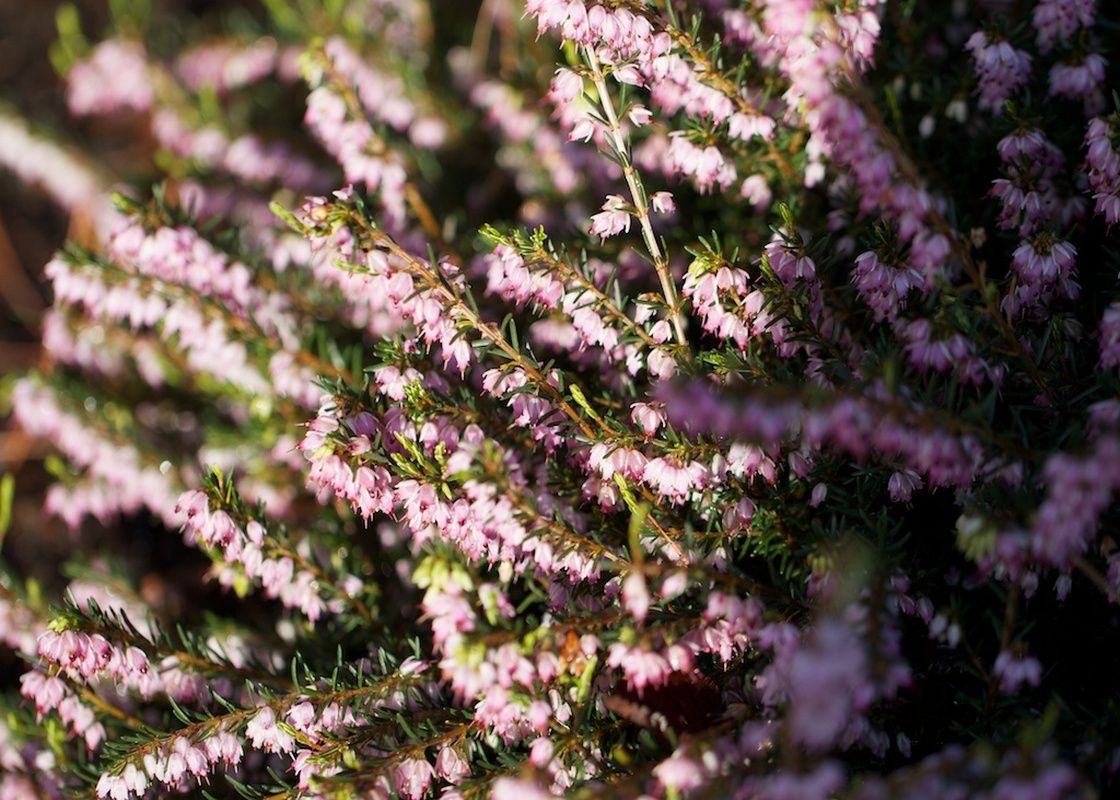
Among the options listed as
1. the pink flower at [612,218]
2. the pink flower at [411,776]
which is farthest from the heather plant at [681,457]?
the pink flower at [612,218]

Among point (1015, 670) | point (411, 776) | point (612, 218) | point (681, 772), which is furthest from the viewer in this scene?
point (612, 218)

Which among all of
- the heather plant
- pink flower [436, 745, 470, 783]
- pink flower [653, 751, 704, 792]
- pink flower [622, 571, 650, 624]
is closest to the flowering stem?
the heather plant

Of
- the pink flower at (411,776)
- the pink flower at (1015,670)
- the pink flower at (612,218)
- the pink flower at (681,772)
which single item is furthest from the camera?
the pink flower at (612,218)

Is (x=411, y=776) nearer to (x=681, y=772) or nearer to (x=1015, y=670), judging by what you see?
(x=681, y=772)

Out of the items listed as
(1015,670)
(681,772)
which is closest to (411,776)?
(681,772)

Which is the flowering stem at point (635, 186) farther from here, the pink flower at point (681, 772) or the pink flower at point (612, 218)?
the pink flower at point (681, 772)

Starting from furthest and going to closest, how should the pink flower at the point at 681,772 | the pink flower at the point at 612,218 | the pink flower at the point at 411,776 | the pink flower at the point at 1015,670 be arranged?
the pink flower at the point at 612,218 < the pink flower at the point at 411,776 < the pink flower at the point at 1015,670 < the pink flower at the point at 681,772

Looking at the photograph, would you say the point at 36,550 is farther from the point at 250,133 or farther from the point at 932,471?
the point at 932,471

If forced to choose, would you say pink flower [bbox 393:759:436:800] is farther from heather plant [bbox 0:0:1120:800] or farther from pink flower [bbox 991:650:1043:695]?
pink flower [bbox 991:650:1043:695]
